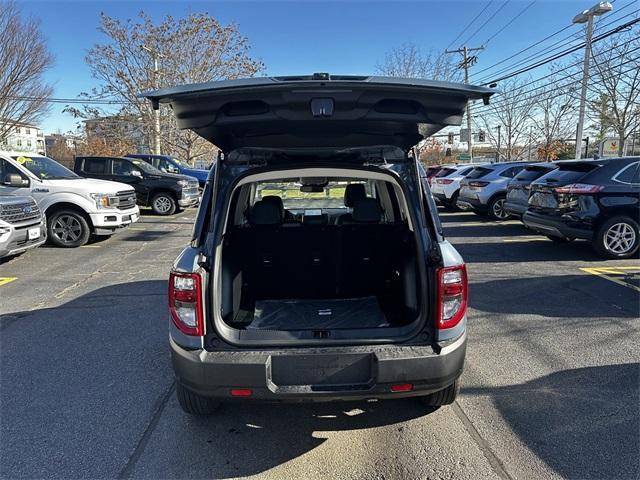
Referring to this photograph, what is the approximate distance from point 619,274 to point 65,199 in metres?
9.92

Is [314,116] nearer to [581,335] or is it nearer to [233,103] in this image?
[233,103]

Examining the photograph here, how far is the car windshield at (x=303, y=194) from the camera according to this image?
172 inches

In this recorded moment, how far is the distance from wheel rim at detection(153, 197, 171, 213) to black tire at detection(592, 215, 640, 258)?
1156cm

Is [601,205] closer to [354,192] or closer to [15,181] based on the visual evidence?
[354,192]

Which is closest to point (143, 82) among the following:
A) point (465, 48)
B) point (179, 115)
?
point (465, 48)

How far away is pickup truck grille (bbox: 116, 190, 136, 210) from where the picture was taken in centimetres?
960

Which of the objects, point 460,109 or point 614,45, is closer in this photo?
point 460,109

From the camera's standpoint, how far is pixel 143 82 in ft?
82.8

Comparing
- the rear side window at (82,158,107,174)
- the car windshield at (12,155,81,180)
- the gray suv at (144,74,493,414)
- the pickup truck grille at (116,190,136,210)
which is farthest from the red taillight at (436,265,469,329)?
the rear side window at (82,158,107,174)

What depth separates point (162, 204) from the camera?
14062 mm

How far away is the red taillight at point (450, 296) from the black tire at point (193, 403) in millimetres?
1527

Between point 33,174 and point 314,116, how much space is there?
8850 millimetres

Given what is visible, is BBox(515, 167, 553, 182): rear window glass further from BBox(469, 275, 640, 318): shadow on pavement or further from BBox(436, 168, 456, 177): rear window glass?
BBox(436, 168, 456, 177): rear window glass

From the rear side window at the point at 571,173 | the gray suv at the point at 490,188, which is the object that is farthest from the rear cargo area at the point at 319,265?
the gray suv at the point at 490,188
